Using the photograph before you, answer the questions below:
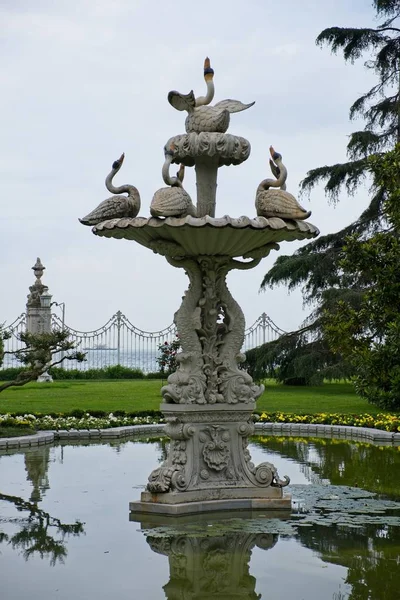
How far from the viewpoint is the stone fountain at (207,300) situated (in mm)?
7867

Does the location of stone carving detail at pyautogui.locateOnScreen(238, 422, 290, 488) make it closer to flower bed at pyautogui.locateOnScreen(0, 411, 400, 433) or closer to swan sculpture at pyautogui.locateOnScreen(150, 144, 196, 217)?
swan sculpture at pyautogui.locateOnScreen(150, 144, 196, 217)

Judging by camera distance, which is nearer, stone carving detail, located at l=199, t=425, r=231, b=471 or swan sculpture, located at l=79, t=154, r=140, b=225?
swan sculpture, located at l=79, t=154, r=140, b=225

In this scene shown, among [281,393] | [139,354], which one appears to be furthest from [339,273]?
[139,354]

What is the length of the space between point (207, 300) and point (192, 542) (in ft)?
8.48

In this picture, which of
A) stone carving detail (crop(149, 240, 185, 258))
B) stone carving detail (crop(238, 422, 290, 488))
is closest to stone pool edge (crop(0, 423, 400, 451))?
stone carving detail (crop(238, 422, 290, 488))

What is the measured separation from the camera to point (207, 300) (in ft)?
28.0

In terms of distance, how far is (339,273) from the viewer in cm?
2620

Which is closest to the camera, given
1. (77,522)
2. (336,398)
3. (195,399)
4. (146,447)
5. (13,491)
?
(77,522)

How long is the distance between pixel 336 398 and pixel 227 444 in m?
13.7

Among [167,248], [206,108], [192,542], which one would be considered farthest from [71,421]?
[192,542]

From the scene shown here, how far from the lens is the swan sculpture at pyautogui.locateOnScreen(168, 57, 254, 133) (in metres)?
8.32

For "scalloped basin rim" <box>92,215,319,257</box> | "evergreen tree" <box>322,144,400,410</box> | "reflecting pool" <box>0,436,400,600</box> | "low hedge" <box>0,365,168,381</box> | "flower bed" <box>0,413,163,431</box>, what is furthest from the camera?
"low hedge" <box>0,365,168,381</box>

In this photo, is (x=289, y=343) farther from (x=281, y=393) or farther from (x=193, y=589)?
(x=193, y=589)

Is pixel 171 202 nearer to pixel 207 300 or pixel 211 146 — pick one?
pixel 211 146
